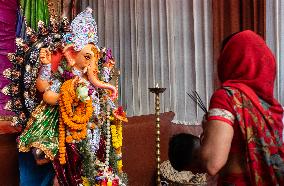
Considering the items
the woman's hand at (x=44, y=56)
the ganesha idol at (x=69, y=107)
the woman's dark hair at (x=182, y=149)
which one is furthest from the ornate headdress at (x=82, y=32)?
the woman's dark hair at (x=182, y=149)

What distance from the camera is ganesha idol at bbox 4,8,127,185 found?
2.11 metres

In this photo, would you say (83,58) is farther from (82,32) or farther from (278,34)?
(278,34)

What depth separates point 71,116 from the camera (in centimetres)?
212

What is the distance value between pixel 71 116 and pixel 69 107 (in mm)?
53

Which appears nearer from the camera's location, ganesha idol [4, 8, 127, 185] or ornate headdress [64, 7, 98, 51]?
ganesha idol [4, 8, 127, 185]

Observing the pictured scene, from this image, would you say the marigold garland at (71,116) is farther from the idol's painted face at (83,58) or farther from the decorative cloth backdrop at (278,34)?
the decorative cloth backdrop at (278,34)

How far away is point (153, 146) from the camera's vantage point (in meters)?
3.53

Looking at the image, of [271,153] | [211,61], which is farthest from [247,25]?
[271,153]

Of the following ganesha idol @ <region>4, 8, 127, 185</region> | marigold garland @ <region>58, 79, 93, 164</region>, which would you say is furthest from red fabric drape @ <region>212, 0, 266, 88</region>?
marigold garland @ <region>58, 79, 93, 164</region>

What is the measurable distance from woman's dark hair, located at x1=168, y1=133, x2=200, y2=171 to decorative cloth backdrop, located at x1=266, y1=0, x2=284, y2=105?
282 centimetres

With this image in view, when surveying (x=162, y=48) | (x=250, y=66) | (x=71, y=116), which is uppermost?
(x=162, y=48)

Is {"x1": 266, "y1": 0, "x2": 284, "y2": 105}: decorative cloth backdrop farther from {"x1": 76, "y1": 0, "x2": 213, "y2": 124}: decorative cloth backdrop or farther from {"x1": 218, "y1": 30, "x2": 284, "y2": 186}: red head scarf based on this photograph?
{"x1": 218, "y1": 30, "x2": 284, "y2": 186}: red head scarf

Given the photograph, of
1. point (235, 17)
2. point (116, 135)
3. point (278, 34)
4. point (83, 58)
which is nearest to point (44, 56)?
point (83, 58)

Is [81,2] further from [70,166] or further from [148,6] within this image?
[70,166]
